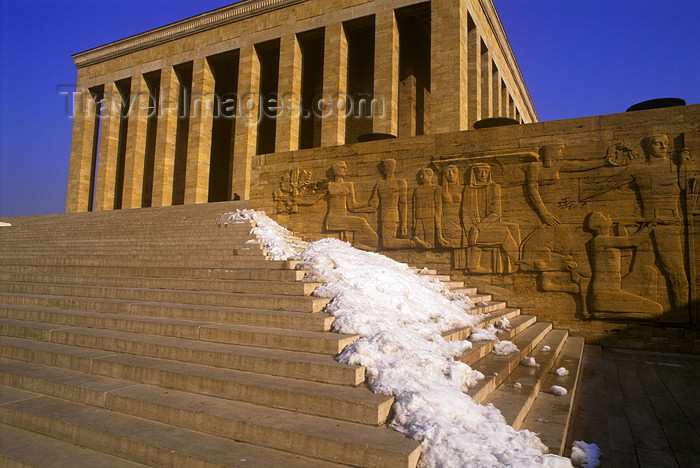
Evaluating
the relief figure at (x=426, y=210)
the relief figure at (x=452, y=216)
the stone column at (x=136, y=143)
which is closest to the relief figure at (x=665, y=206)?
the relief figure at (x=452, y=216)

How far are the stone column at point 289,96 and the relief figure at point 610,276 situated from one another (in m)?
12.3

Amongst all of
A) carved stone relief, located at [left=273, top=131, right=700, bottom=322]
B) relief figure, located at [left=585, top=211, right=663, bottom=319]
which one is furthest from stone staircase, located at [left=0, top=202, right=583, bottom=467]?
carved stone relief, located at [left=273, top=131, right=700, bottom=322]

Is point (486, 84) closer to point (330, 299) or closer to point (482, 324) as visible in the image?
point (482, 324)

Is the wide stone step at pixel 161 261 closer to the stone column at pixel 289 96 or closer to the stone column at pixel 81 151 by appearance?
the stone column at pixel 289 96

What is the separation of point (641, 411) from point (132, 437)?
14.5 feet

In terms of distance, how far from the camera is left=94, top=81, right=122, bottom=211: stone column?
22.5 m

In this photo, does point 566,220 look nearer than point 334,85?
Yes

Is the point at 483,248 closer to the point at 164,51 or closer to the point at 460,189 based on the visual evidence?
the point at 460,189

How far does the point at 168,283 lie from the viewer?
6074 millimetres

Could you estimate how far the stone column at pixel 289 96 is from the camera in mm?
17484

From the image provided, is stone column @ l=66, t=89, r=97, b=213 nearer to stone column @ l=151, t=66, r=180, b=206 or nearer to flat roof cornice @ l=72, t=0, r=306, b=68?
flat roof cornice @ l=72, t=0, r=306, b=68

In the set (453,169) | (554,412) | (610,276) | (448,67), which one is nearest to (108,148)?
(448,67)

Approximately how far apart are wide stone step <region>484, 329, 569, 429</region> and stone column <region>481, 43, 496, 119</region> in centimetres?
1483

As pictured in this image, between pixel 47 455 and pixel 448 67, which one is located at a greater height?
pixel 448 67
